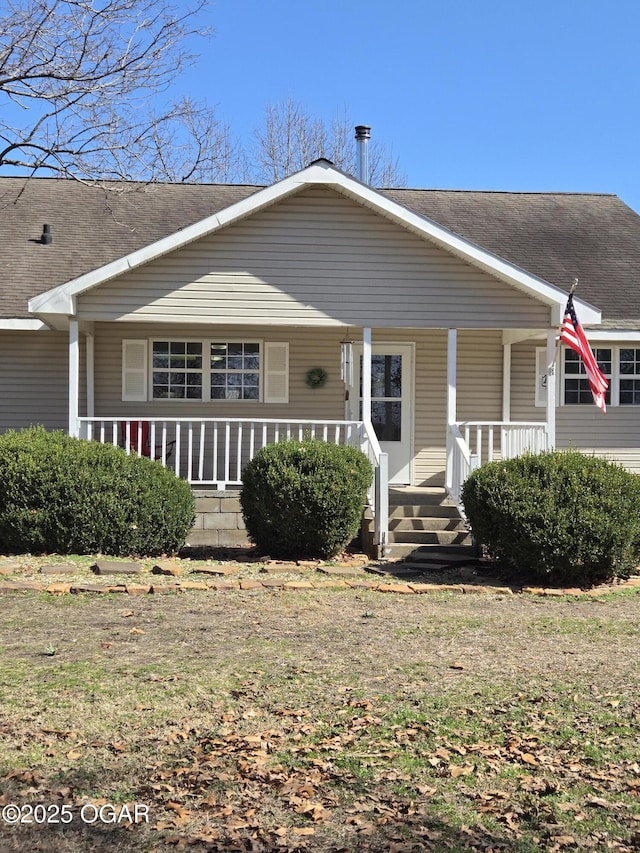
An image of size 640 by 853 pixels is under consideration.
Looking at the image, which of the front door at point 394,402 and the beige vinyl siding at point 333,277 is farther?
the front door at point 394,402

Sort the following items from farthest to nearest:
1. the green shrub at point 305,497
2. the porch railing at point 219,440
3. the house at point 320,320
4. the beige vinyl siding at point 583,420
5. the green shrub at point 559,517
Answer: the beige vinyl siding at point 583,420 < the house at point 320,320 < the porch railing at point 219,440 < the green shrub at point 305,497 < the green shrub at point 559,517

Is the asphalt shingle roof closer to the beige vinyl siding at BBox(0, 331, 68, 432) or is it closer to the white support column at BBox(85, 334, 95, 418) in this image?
the beige vinyl siding at BBox(0, 331, 68, 432)

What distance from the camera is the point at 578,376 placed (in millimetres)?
15164

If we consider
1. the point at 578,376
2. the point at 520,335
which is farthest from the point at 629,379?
the point at 520,335

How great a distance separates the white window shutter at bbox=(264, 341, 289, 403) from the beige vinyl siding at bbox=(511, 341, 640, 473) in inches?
147

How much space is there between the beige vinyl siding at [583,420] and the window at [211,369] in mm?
3816

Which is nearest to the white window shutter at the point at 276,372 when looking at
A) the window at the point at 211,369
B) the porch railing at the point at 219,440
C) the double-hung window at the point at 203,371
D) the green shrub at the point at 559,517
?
the window at the point at 211,369

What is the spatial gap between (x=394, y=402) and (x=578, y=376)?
123 inches

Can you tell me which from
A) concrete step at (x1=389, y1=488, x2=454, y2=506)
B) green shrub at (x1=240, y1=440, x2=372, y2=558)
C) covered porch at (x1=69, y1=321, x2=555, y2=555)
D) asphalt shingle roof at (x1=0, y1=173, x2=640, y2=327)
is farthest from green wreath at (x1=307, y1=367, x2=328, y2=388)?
green shrub at (x1=240, y1=440, x2=372, y2=558)

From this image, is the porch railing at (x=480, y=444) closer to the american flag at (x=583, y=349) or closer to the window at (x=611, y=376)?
the american flag at (x=583, y=349)

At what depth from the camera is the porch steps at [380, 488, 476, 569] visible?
10914mm

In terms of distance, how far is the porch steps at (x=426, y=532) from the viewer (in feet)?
35.8

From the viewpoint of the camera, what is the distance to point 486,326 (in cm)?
1284

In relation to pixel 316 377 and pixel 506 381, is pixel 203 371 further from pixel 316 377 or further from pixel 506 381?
pixel 506 381
